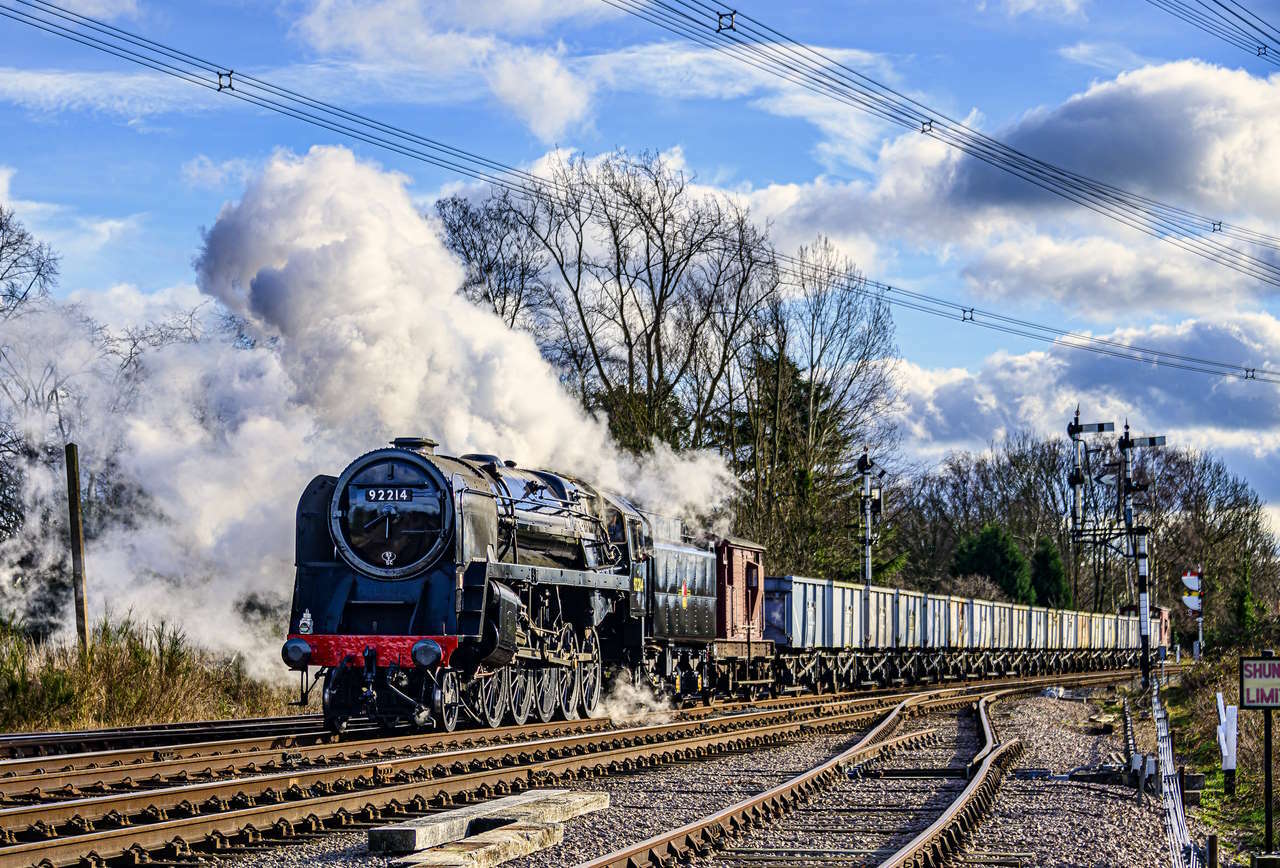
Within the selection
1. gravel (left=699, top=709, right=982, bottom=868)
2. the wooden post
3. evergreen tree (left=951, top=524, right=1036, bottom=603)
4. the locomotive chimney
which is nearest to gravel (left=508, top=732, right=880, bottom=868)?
gravel (left=699, top=709, right=982, bottom=868)

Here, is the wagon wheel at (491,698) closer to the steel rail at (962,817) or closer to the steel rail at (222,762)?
the steel rail at (222,762)

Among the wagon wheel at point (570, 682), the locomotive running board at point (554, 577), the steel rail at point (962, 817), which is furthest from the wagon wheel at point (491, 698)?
the steel rail at point (962, 817)

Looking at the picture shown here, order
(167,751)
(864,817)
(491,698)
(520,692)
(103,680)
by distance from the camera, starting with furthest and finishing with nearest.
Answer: (103,680) → (520,692) → (491,698) → (167,751) → (864,817)

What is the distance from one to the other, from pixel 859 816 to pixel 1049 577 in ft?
202

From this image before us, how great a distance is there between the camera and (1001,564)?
64.8 meters

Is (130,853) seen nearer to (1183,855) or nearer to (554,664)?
(1183,855)

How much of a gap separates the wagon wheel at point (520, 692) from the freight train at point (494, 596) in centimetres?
2

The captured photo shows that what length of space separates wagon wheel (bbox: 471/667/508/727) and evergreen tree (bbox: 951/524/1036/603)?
168 ft

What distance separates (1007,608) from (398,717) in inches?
1205

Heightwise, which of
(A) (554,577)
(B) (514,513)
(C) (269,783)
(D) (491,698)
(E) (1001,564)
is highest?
(E) (1001,564)

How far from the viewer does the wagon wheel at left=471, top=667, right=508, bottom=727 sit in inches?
650

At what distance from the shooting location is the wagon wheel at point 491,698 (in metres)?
16.5

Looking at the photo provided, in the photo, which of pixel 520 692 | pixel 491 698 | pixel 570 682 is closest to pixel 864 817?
pixel 491 698

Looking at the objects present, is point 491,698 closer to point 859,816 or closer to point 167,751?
point 167,751
